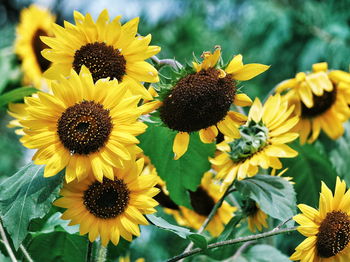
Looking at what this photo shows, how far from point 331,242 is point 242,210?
168 millimetres

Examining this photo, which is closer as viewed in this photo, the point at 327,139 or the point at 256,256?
the point at 256,256

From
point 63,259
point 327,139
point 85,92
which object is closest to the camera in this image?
point 85,92

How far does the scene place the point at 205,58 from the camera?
552 millimetres

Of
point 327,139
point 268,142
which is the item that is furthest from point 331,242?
point 327,139

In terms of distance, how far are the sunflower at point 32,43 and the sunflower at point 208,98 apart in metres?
0.75

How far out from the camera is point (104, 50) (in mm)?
566

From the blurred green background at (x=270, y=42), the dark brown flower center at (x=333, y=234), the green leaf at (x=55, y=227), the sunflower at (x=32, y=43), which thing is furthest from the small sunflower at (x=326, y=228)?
the blurred green background at (x=270, y=42)

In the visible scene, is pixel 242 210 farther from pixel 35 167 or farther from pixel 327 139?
pixel 327 139

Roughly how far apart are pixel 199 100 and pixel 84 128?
100 millimetres

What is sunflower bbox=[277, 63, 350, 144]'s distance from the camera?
0.84 meters

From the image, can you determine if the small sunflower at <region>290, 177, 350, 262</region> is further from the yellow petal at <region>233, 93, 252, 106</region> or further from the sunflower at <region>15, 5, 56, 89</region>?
the sunflower at <region>15, 5, 56, 89</region>

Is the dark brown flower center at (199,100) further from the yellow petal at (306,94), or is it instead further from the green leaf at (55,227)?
the yellow petal at (306,94)

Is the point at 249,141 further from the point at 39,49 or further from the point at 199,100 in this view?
the point at 39,49

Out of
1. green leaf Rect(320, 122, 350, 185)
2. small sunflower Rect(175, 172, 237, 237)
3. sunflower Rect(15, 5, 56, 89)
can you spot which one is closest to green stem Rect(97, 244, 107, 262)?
small sunflower Rect(175, 172, 237, 237)
